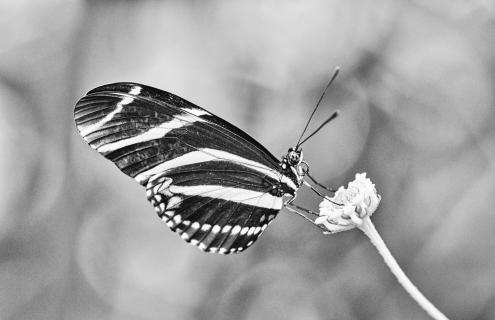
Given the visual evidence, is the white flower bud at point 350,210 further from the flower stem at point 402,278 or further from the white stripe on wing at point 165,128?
the white stripe on wing at point 165,128

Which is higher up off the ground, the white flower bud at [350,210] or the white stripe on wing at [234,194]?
the white flower bud at [350,210]

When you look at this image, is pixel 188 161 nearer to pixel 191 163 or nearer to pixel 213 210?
pixel 191 163

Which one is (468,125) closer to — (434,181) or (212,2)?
(434,181)

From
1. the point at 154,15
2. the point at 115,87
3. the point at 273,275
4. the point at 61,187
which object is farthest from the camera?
the point at 154,15

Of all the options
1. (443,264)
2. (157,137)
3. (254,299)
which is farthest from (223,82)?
(157,137)

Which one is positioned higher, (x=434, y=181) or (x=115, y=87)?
(x=115, y=87)

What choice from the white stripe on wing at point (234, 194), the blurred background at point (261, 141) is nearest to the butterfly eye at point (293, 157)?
the white stripe on wing at point (234, 194)
